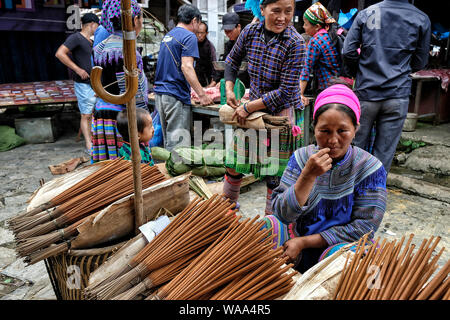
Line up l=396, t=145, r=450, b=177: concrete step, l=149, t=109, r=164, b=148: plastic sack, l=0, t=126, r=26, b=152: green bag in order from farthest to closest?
1. l=0, t=126, r=26, b=152: green bag
2. l=149, t=109, r=164, b=148: plastic sack
3. l=396, t=145, r=450, b=177: concrete step

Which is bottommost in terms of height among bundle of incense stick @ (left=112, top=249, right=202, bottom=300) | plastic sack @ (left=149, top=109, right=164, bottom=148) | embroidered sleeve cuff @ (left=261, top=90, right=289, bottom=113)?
plastic sack @ (left=149, top=109, right=164, bottom=148)

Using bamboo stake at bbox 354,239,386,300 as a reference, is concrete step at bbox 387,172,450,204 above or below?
below

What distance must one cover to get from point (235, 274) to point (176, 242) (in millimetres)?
263

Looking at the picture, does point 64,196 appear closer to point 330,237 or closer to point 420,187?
point 330,237

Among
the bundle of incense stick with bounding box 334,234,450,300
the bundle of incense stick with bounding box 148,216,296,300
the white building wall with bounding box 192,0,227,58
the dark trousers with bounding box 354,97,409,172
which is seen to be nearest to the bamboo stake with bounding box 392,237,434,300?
the bundle of incense stick with bounding box 334,234,450,300

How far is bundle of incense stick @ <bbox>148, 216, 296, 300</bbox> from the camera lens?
1020mm

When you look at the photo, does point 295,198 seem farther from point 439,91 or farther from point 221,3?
point 221,3

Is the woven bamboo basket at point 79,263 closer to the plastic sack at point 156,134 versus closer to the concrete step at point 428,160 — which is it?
the plastic sack at point 156,134

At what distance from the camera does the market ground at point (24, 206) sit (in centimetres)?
236

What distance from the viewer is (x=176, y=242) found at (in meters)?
1.19

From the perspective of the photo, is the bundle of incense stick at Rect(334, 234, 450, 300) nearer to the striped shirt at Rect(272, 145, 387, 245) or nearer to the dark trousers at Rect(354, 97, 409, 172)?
the striped shirt at Rect(272, 145, 387, 245)

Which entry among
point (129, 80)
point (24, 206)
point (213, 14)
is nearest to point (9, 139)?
point (24, 206)

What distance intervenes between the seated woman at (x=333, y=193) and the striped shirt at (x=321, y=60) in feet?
6.74
